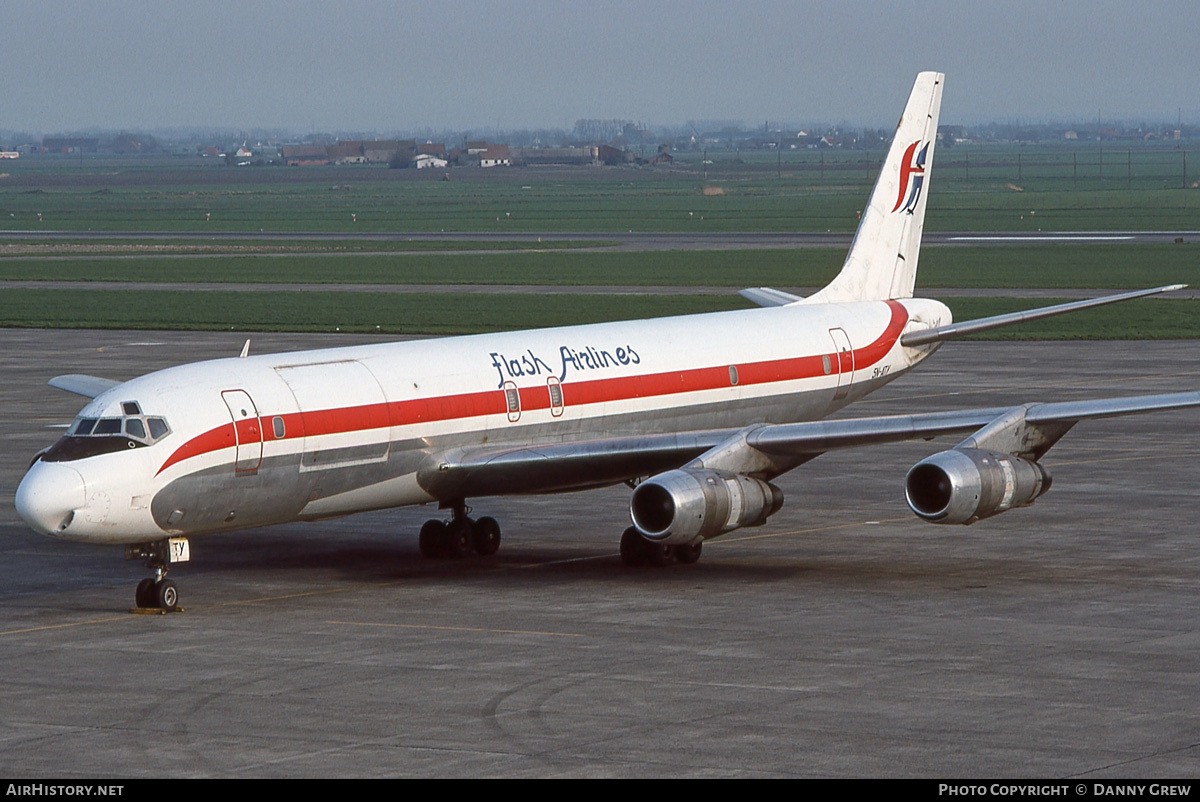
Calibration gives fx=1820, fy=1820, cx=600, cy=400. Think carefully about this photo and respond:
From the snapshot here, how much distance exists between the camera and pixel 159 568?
28.5 m

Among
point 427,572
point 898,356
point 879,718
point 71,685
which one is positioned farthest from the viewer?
point 898,356

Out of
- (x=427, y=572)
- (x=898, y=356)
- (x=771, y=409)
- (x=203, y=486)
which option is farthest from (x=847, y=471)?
(x=203, y=486)

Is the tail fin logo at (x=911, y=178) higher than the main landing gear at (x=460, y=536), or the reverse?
the tail fin logo at (x=911, y=178)

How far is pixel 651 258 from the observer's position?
120 metres

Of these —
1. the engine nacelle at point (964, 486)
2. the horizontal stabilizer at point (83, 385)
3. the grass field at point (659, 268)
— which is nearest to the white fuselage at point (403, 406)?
the engine nacelle at point (964, 486)

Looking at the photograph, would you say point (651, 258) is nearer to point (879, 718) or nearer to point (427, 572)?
point (427, 572)

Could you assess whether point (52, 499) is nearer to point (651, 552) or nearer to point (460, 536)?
point (460, 536)

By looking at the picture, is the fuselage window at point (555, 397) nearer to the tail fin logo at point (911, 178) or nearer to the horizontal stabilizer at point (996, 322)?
the horizontal stabilizer at point (996, 322)

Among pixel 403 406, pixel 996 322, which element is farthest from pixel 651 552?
pixel 996 322

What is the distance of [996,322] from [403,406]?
560 inches

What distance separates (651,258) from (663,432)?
85425 millimetres

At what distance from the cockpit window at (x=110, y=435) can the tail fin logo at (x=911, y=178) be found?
2044 cm

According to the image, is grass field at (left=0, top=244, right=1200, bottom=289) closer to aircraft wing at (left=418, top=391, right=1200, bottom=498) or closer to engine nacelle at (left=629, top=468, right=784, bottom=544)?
aircraft wing at (left=418, top=391, right=1200, bottom=498)

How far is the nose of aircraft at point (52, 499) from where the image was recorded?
26.4 m
